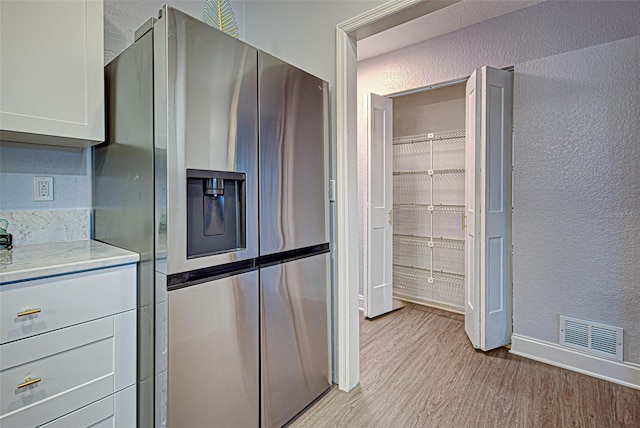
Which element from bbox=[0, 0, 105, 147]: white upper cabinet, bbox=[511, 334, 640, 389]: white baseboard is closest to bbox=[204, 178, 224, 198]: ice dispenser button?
bbox=[0, 0, 105, 147]: white upper cabinet

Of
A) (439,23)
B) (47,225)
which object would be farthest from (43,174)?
(439,23)

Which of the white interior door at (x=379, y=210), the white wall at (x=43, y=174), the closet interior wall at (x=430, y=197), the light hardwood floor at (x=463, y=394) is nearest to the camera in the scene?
the white wall at (x=43, y=174)

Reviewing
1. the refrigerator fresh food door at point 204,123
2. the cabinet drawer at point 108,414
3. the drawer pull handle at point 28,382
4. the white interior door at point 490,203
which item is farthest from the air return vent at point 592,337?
the drawer pull handle at point 28,382

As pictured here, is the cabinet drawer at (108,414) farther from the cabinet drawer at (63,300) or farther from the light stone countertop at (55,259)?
the light stone countertop at (55,259)

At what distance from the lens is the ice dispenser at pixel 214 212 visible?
4.15 ft

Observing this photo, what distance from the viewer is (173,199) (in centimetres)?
117

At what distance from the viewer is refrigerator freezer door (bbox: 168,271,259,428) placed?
1.21m

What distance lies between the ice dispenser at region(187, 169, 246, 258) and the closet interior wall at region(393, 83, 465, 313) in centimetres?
268

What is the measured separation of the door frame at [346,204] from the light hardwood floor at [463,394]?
0.76ft

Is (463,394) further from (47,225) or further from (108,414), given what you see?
(47,225)

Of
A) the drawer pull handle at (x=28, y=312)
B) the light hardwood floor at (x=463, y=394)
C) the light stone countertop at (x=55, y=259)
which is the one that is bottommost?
the light hardwood floor at (x=463, y=394)

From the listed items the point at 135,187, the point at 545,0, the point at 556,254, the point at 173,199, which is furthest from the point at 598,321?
the point at 135,187

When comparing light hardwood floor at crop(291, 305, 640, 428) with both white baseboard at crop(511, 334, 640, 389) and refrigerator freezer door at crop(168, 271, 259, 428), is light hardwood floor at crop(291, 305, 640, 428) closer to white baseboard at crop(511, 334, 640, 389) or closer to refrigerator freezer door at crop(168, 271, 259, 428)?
white baseboard at crop(511, 334, 640, 389)

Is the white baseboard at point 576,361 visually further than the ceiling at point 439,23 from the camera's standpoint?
No
